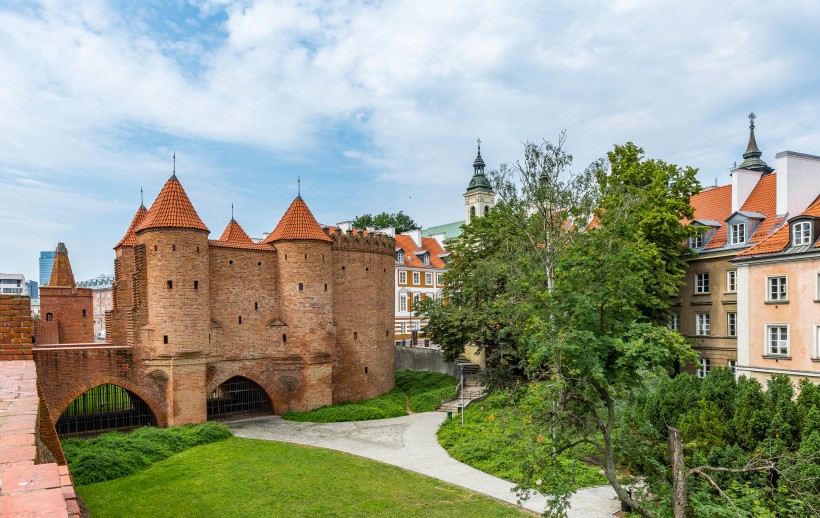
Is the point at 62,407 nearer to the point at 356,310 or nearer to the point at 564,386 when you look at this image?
the point at 356,310

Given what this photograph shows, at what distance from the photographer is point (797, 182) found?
83.4ft

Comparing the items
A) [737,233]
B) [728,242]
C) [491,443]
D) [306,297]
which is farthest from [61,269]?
[737,233]

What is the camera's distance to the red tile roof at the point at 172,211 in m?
24.9

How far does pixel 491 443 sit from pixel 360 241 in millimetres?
19442

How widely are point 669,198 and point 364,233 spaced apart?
1589 centimetres

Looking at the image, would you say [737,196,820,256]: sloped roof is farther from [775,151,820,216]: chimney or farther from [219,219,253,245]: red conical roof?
[219,219,253,245]: red conical roof

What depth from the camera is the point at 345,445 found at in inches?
890

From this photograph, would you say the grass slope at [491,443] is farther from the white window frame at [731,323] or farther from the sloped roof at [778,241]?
the sloped roof at [778,241]

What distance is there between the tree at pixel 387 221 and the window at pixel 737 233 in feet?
153

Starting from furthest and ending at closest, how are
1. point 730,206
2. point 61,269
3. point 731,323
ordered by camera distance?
point 61,269, point 730,206, point 731,323

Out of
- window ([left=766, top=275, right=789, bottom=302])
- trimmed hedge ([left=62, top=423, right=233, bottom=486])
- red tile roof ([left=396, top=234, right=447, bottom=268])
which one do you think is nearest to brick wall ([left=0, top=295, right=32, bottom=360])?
trimmed hedge ([left=62, top=423, right=233, bottom=486])

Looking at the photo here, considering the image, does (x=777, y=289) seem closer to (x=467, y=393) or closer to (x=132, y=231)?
(x=467, y=393)

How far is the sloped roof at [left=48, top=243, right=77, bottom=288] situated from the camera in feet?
135

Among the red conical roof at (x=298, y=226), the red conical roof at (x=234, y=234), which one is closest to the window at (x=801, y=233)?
the red conical roof at (x=298, y=226)
